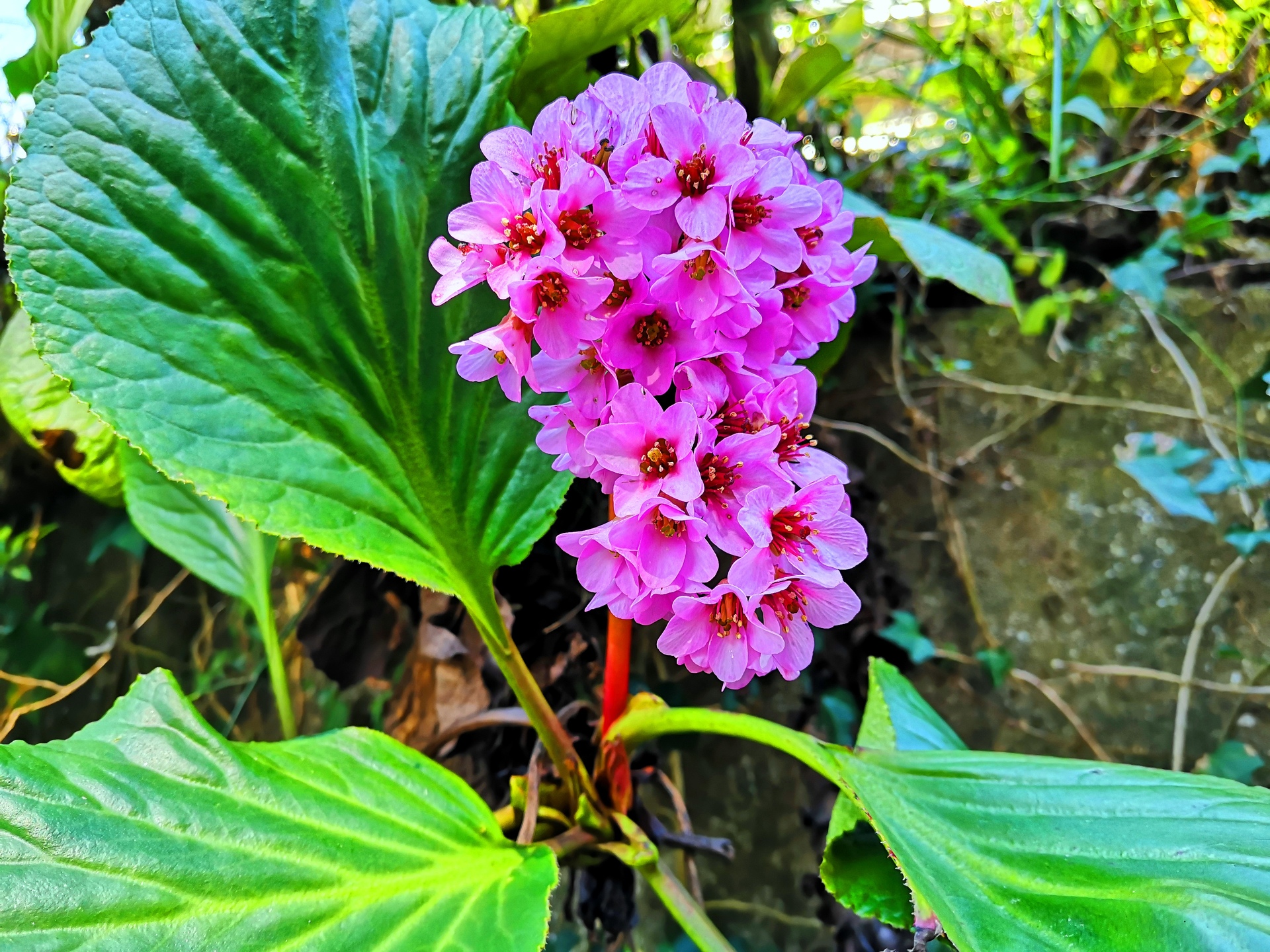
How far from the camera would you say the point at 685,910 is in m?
0.59

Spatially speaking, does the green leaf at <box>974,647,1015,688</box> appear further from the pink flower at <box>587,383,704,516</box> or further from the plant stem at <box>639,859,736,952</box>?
the pink flower at <box>587,383,704,516</box>

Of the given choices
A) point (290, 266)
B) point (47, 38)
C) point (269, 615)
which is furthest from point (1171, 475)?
point (47, 38)

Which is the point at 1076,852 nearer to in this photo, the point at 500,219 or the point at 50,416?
the point at 500,219

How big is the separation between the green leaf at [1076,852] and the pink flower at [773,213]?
0.35 meters

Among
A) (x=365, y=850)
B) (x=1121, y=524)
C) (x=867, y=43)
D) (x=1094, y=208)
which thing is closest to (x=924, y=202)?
(x=1094, y=208)

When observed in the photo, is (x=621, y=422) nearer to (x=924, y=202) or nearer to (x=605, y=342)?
(x=605, y=342)

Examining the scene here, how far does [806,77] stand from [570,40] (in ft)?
1.41

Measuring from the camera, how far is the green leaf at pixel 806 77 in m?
0.91

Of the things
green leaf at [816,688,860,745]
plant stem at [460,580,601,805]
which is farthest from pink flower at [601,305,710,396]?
green leaf at [816,688,860,745]

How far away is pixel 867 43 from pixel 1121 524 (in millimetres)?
855

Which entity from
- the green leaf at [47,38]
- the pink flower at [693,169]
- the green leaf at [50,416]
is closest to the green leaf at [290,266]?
the pink flower at [693,169]

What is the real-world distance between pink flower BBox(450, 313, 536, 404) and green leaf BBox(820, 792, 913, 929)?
15.5 inches

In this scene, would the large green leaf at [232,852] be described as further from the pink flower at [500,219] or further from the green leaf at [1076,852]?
the pink flower at [500,219]

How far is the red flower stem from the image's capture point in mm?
601
